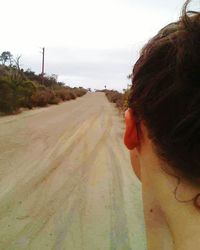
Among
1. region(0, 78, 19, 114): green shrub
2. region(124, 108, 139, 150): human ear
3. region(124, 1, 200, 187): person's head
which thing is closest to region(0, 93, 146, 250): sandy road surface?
region(124, 108, 139, 150): human ear

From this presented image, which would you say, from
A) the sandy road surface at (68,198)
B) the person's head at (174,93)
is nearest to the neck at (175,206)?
the person's head at (174,93)

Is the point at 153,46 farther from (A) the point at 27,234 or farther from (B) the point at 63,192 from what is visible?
(B) the point at 63,192

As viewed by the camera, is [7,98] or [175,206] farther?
[7,98]

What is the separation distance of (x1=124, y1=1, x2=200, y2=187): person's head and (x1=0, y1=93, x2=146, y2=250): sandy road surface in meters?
3.75

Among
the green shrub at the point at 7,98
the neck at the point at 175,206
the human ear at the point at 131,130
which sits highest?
the human ear at the point at 131,130

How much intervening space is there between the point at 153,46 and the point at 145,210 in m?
0.48

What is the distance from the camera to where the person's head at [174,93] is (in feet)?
3.29

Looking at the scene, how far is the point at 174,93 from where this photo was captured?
1011 millimetres

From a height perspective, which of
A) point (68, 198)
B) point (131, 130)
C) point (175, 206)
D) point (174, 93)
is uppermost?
point (174, 93)

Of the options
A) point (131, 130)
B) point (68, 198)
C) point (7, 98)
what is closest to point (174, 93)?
point (131, 130)

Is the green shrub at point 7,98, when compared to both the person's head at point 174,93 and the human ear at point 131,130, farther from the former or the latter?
the person's head at point 174,93

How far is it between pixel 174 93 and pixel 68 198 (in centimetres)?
553

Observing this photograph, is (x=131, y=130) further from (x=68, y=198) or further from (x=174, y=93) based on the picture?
(x=68, y=198)

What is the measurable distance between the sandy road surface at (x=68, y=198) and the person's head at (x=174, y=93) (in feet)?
12.3
